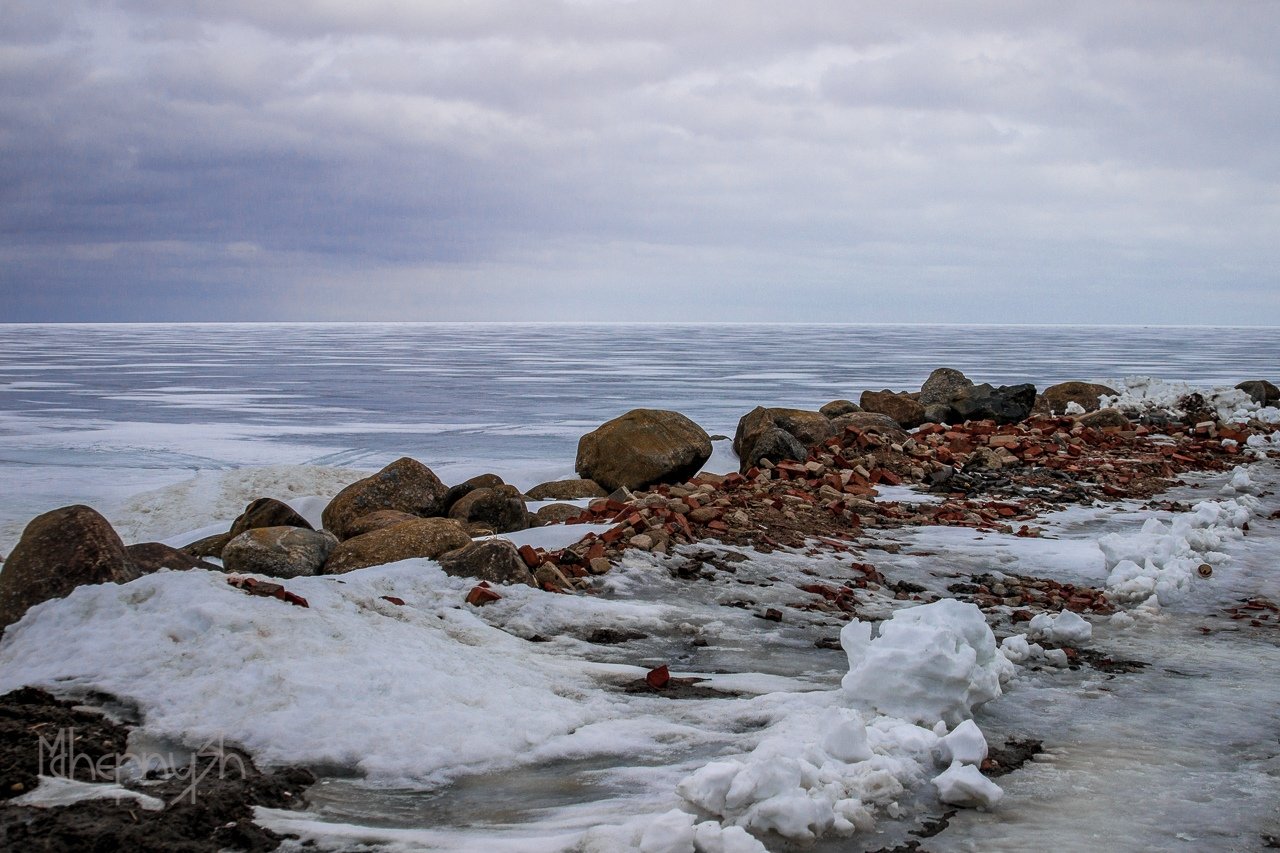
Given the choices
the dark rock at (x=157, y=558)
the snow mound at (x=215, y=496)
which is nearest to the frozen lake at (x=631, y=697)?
the dark rock at (x=157, y=558)

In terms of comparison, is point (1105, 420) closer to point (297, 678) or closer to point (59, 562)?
point (297, 678)

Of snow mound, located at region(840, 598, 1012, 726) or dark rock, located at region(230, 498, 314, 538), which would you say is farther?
dark rock, located at region(230, 498, 314, 538)

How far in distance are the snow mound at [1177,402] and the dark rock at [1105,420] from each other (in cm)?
90

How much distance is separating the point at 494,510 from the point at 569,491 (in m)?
2.06

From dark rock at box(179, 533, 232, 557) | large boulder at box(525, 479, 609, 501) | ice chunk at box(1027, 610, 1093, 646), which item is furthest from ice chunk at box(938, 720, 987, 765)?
large boulder at box(525, 479, 609, 501)

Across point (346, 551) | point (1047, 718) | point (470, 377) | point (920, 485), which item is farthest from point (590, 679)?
point (470, 377)

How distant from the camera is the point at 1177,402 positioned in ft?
42.0

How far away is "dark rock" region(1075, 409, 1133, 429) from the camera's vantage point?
1153 cm

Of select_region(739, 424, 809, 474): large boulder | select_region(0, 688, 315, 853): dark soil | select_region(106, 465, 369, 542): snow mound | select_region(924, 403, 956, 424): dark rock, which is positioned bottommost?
select_region(106, 465, 369, 542): snow mound

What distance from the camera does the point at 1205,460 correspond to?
9.88 metres

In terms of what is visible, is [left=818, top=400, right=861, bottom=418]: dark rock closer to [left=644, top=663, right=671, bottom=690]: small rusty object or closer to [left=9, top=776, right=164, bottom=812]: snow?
[left=644, top=663, right=671, bottom=690]: small rusty object

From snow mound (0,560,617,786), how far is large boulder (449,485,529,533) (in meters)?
3.32

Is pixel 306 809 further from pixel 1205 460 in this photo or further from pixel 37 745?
pixel 1205 460

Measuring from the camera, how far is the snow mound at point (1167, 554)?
505cm
